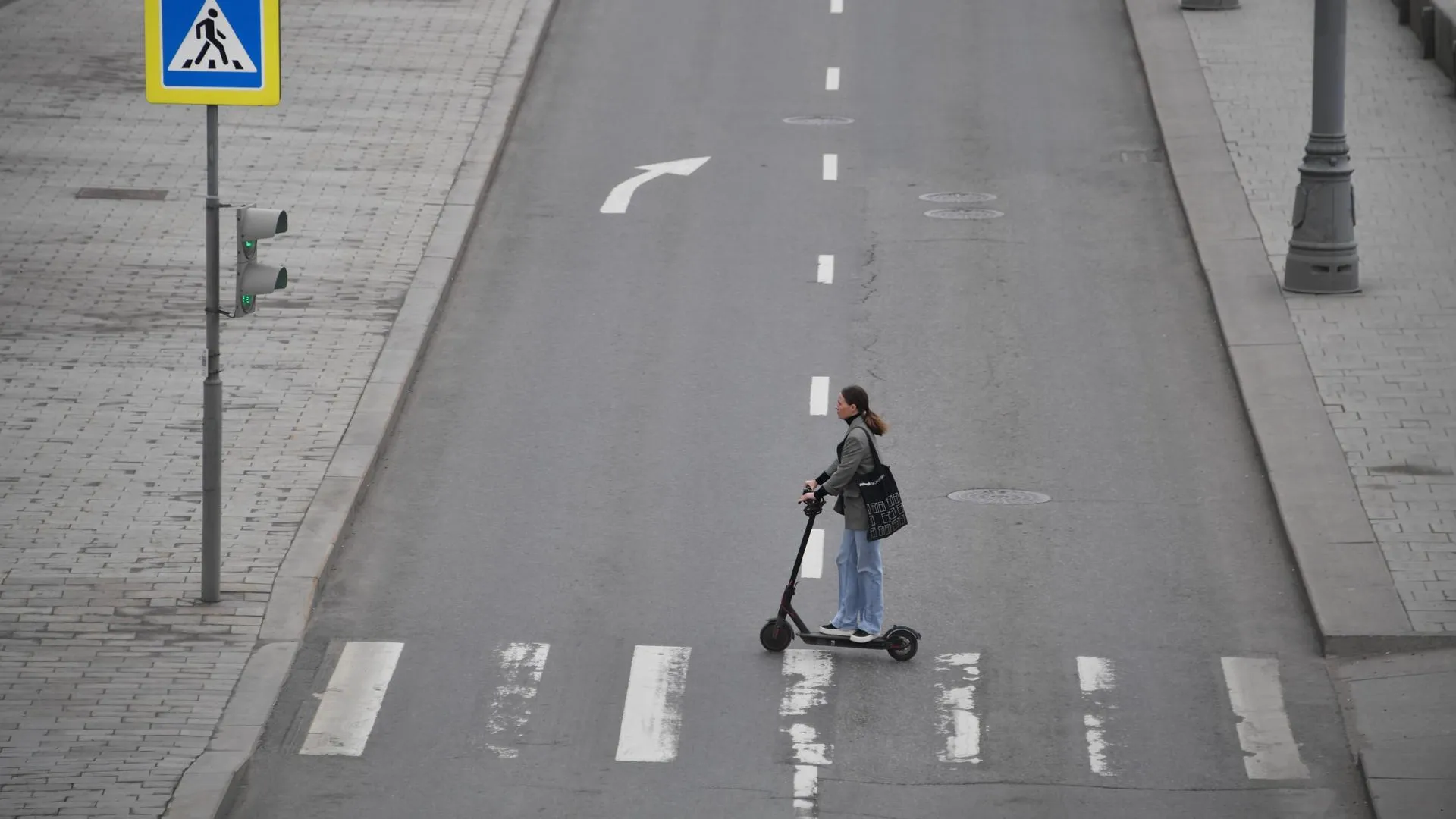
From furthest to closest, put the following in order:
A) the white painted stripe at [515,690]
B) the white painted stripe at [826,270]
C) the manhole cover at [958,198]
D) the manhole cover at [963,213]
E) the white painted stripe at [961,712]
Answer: the manhole cover at [958,198], the manhole cover at [963,213], the white painted stripe at [826,270], the white painted stripe at [515,690], the white painted stripe at [961,712]

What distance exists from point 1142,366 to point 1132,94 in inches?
401

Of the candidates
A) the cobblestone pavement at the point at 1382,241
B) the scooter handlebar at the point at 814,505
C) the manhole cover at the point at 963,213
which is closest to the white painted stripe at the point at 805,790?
the scooter handlebar at the point at 814,505

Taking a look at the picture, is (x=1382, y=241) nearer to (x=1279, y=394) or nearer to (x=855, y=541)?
(x=1279, y=394)

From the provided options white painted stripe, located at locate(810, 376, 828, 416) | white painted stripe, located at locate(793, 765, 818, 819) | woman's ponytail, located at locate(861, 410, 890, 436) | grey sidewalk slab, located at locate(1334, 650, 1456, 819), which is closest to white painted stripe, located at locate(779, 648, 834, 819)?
white painted stripe, located at locate(793, 765, 818, 819)

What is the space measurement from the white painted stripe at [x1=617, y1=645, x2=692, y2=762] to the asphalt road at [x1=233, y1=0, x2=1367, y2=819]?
0.21 ft

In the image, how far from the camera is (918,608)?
14.8 meters

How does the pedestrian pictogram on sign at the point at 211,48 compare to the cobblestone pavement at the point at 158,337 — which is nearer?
the cobblestone pavement at the point at 158,337

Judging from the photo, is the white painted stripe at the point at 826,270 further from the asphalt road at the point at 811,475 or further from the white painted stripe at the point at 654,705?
the white painted stripe at the point at 654,705

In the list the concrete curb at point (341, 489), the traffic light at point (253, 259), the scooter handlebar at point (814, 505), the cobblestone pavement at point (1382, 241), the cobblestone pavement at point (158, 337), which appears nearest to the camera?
the concrete curb at point (341, 489)

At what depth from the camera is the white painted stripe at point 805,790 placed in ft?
38.5

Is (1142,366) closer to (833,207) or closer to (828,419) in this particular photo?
(828,419)

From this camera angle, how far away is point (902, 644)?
13.8m

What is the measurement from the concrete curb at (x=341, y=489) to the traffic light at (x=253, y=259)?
2.12 meters

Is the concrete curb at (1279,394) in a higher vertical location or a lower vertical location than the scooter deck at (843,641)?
higher
